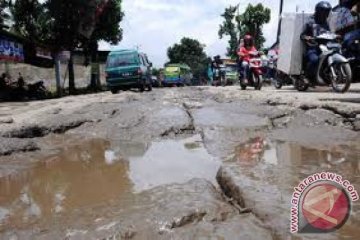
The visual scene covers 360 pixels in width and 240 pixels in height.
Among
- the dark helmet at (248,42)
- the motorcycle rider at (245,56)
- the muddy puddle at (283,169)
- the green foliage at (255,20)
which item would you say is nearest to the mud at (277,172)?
the muddy puddle at (283,169)

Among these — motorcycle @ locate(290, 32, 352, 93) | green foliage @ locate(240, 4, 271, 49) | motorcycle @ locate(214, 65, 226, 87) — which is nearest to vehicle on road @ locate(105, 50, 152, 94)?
motorcycle @ locate(214, 65, 226, 87)

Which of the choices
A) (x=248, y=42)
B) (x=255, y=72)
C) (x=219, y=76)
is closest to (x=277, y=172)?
(x=255, y=72)

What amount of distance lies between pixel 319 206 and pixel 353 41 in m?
9.92

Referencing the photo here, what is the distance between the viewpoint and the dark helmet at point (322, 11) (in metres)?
9.62

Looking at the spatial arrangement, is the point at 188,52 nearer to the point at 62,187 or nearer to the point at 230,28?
the point at 230,28

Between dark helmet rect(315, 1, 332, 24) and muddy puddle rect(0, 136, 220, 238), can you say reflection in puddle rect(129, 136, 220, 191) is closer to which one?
muddy puddle rect(0, 136, 220, 238)

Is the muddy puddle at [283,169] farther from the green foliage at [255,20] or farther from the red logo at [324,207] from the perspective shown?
the green foliage at [255,20]

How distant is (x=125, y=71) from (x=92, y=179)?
41.4 feet

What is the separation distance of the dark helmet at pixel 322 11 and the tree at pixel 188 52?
202 feet

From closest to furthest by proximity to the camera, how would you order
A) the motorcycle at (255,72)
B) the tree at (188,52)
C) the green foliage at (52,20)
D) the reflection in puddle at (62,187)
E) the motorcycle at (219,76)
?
the reflection in puddle at (62,187), the motorcycle at (255,72), the motorcycle at (219,76), the green foliage at (52,20), the tree at (188,52)

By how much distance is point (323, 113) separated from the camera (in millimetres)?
6320

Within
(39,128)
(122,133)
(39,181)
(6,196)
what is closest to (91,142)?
(122,133)

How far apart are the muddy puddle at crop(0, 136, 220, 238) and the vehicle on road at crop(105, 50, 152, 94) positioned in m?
10.8

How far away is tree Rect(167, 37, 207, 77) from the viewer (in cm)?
7144
